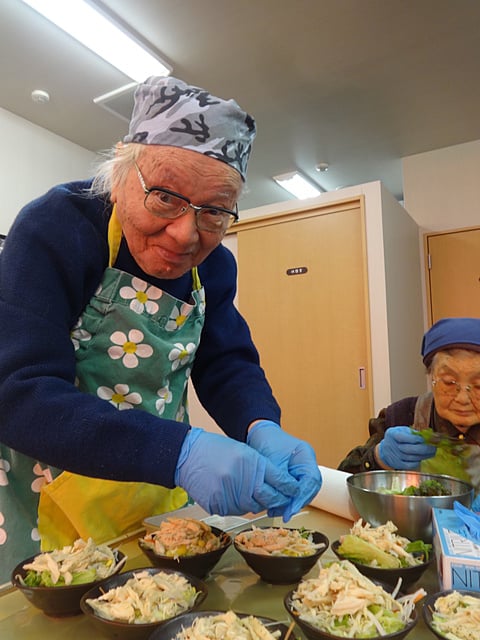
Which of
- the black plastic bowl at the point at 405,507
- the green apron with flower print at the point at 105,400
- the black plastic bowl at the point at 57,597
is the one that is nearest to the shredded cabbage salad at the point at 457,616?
the black plastic bowl at the point at 405,507

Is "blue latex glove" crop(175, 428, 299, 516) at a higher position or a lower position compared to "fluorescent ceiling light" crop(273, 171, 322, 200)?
lower

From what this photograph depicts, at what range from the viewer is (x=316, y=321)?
3318mm

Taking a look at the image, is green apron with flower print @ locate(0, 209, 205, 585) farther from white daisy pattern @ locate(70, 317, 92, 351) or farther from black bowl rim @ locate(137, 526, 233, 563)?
black bowl rim @ locate(137, 526, 233, 563)

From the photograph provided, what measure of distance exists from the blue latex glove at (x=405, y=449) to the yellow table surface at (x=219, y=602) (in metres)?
0.62

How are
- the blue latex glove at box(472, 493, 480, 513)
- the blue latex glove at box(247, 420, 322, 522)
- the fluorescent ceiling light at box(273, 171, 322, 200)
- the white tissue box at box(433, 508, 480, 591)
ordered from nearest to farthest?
the white tissue box at box(433, 508, 480, 591) → the blue latex glove at box(247, 420, 322, 522) → the blue latex glove at box(472, 493, 480, 513) → the fluorescent ceiling light at box(273, 171, 322, 200)

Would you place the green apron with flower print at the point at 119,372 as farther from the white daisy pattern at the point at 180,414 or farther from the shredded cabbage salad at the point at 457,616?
the shredded cabbage salad at the point at 457,616

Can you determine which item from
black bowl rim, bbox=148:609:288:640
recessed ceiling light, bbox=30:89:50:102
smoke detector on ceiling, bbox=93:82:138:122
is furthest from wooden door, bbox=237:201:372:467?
black bowl rim, bbox=148:609:288:640

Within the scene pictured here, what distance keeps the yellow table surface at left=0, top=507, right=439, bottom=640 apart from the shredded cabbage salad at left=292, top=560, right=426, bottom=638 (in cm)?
3

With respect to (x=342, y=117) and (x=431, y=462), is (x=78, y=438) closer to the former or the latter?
(x=431, y=462)

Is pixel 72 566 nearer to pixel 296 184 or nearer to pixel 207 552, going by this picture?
pixel 207 552

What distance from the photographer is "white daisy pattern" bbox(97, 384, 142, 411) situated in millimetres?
1147

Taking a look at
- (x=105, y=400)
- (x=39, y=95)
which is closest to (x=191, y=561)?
(x=105, y=400)

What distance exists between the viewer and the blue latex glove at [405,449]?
1520 millimetres

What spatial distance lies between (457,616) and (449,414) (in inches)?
35.6
